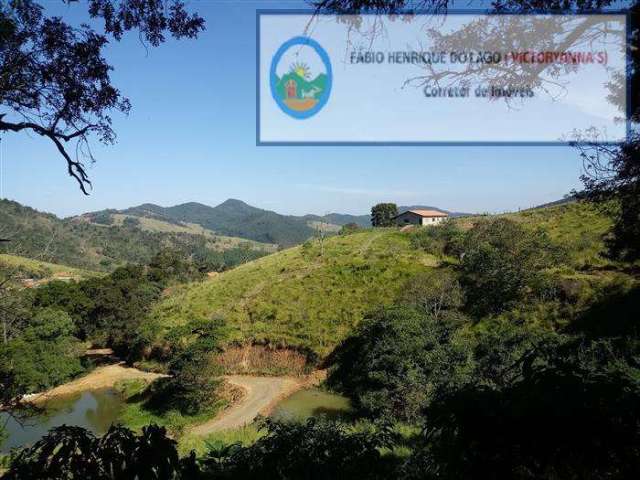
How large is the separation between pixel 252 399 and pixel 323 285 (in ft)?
36.8

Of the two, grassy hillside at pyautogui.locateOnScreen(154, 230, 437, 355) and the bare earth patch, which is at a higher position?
grassy hillside at pyautogui.locateOnScreen(154, 230, 437, 355)

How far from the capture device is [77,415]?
66.7 feet

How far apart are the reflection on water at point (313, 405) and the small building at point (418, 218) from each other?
3498cm

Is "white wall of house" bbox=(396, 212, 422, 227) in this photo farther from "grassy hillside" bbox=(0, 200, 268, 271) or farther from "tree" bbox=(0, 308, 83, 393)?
"grassy hillside" bbox=(0, 200, 268, 271)

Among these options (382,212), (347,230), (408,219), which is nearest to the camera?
(347,230)


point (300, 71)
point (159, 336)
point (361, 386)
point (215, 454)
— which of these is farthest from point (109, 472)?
point (159, 336)

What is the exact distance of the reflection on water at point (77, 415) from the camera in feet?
59.1

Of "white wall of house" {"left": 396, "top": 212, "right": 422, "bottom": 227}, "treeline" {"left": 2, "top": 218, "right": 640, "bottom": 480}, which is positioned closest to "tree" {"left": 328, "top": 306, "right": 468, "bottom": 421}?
"treeline" {"left": 2, "top": 218, "right": 640, "bottom": 480}

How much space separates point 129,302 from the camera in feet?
106

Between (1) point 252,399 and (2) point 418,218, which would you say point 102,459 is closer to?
(1) point 252,399

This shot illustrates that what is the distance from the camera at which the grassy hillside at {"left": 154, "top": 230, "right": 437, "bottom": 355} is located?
79.1 ft

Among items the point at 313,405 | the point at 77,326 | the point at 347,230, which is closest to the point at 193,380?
the point at 313,405

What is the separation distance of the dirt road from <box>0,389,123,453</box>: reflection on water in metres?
4.42

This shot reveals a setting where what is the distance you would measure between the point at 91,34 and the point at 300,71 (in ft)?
7.44
